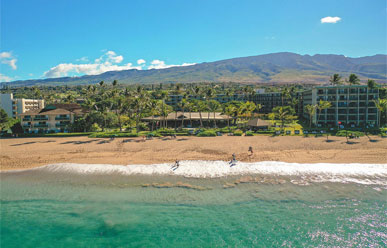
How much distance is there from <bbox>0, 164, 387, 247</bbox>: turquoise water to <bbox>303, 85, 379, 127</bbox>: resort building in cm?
4387

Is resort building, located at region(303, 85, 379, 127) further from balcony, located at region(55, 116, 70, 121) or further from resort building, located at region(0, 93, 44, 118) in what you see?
resort building, located at region(0, 93, 44, 118)

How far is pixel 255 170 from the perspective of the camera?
27.2 metres

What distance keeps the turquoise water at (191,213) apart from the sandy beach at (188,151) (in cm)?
658

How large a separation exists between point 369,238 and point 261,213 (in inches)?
282

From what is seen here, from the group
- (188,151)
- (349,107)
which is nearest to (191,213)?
(188,151)

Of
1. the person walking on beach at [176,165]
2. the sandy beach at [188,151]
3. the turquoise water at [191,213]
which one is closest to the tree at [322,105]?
the sandy beach at [188,151]

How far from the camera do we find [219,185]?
77.3ft

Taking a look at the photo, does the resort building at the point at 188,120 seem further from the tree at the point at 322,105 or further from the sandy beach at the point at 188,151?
the tree at the point at 322,105

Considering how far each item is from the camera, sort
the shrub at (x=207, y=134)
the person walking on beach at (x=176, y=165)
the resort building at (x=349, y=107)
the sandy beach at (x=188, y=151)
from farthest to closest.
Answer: the resort building at (x=349, y=107) < the shrub at (x=207, y=134) < the sandy beach at (x=188, y=151) < the person walking on beach at (x=176, y=165)

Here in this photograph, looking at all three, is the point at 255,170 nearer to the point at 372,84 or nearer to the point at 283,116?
the point at 283,116

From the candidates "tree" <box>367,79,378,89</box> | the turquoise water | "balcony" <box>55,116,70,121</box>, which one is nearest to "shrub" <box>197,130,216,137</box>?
the turquoise water

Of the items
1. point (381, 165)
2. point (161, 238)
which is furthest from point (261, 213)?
point (381, 165)

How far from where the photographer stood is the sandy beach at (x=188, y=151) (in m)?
31.1

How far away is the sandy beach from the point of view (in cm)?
3112
